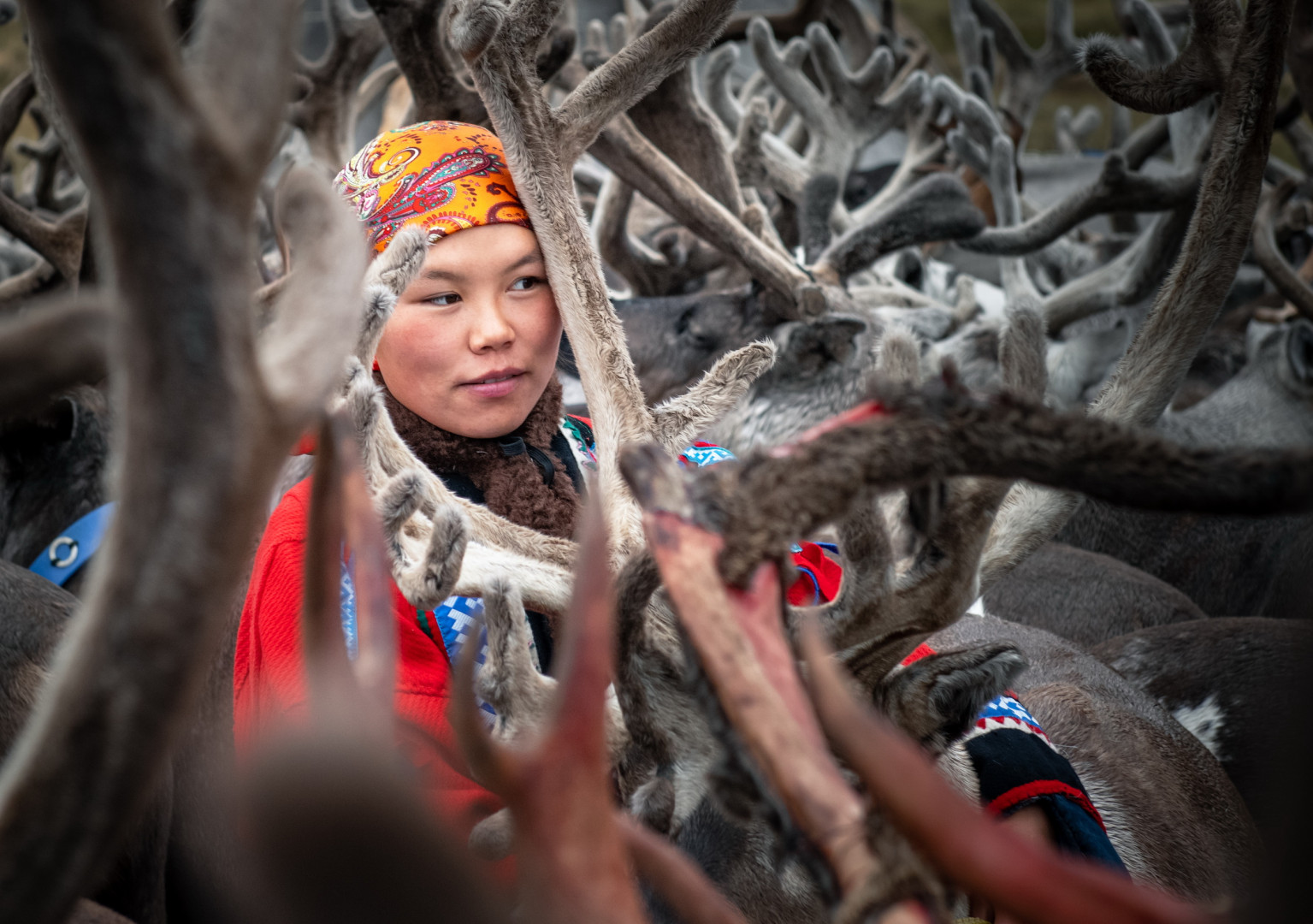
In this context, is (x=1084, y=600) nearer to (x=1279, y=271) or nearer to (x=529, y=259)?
(x=1279, y=271)

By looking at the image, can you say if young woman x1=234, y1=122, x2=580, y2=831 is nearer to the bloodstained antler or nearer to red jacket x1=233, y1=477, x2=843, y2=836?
red jacket x1=233, y1=477, x2=843, y2=836

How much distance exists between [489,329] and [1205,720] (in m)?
1.35

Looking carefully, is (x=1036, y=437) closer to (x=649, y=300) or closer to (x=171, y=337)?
(x=171, y=337)

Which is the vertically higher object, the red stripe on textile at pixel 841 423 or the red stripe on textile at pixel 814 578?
the red stripe on textile at pixel 841 423

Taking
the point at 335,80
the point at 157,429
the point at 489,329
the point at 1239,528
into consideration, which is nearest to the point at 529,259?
the point at 489,329

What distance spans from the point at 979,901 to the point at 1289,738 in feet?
1.62

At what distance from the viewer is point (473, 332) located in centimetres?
104

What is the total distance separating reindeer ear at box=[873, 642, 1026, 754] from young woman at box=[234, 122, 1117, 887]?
0.71 ft

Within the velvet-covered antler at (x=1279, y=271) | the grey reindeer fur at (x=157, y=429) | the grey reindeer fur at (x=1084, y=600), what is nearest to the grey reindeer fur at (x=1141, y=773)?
the grey reindeer fur at (x=1084, y=600)

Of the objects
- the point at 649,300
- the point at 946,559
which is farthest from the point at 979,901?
the point at 649,300

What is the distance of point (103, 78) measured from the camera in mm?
335

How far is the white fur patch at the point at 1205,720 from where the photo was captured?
1.63m

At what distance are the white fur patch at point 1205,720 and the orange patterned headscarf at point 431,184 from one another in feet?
4.39

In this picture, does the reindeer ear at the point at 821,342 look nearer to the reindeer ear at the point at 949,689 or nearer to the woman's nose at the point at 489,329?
the woman's nose at the point at 489,329
